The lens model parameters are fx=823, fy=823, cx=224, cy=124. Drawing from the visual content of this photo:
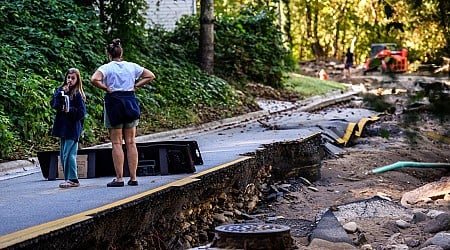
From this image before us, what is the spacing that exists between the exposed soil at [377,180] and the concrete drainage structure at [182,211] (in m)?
0.54

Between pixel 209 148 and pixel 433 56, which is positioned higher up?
pixel 433 56

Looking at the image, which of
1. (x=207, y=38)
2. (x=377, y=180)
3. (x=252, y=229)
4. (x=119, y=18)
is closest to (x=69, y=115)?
(x=252, y=229)

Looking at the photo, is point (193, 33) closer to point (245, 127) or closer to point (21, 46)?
point (245, 127)

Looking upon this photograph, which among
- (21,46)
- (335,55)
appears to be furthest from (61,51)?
(335,55)

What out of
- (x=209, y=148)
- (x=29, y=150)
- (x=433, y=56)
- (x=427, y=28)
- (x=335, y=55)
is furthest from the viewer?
(x=335, y=55)

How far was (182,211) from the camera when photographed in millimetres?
9508

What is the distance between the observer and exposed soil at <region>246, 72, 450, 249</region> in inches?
386

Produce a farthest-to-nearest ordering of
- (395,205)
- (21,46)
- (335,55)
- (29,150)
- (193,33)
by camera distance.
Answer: (335,55) < (193,33) < (21,46) < (29,150) < (395,205)

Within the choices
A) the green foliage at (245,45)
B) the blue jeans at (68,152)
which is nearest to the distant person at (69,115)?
the blue jeans at (68,152)

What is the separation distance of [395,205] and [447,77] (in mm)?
4773

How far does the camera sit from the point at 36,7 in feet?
67.7

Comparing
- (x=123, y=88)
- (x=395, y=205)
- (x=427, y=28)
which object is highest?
(x=427, y=28)

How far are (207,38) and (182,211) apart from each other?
60.1 feet

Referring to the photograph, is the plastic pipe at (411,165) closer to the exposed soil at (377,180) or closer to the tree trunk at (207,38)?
the exposed soil at (377,180)
